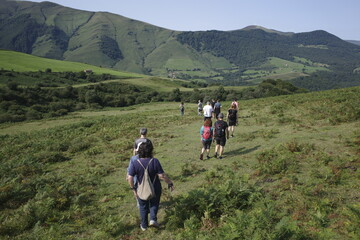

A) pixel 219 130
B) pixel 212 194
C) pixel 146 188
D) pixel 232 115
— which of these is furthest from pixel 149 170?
pixel 232 115

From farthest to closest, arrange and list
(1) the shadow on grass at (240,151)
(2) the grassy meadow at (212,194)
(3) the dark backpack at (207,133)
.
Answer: (1) the shadow on grass at (240,151), (3) the dark backpack at (207,133), (2) the grassy meadow at (212,194)

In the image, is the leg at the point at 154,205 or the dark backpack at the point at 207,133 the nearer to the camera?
the leg at the point at 154,205

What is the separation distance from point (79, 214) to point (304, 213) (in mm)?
7283

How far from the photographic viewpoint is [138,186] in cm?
656

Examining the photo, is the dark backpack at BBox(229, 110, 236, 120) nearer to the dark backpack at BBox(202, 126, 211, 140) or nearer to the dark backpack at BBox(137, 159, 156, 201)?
the dark backpack at BBox(202, 126, 211, 140)

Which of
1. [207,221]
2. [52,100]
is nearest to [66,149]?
[207,221]

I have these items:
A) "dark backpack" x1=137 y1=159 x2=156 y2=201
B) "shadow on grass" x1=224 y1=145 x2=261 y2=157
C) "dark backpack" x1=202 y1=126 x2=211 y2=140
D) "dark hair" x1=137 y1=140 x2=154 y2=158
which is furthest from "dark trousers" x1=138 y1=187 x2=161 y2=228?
"shadow on grass" x1=224 y1=145 x2=261 y2=157

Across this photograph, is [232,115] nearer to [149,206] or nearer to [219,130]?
[219,130]

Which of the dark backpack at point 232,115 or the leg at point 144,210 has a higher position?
the dark backpack at point 232,115

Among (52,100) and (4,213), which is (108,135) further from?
(52,100)

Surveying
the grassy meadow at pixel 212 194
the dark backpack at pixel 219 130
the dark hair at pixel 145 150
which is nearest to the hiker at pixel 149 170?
the dark hair at pixel 145 150

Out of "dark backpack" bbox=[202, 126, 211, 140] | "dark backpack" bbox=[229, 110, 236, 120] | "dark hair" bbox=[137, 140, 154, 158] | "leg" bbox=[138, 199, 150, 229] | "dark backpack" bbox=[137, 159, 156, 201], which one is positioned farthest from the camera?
"dark backpack" bbox=[229, 110, 236, 120]

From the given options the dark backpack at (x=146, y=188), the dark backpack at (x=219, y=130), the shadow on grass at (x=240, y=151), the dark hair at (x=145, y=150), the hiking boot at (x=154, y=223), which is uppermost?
the dark hair at (x=145, y=150)

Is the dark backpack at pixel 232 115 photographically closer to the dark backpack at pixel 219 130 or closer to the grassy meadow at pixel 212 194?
the grassy meadow at pixel 212 194
